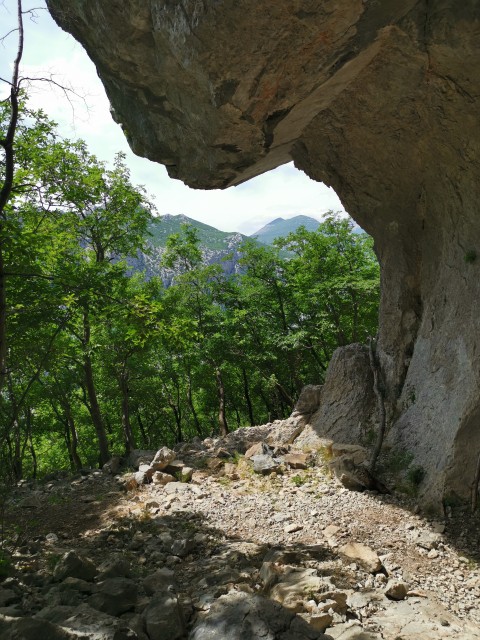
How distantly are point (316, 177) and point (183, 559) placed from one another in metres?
8.96

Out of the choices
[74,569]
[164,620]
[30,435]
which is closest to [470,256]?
[164,620]

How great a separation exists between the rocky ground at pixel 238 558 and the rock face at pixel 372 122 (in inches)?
61.3

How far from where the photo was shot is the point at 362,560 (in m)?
6.34

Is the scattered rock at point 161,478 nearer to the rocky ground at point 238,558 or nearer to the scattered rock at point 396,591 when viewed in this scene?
the rocky ground at point 238,558

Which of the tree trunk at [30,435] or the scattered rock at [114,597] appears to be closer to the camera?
the scattered rock at [114,597]

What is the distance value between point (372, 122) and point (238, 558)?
26.6ft

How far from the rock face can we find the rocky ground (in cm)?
156

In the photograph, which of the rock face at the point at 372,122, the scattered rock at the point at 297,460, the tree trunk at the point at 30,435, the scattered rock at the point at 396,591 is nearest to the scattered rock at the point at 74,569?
the tree trunk at the point at 30,435

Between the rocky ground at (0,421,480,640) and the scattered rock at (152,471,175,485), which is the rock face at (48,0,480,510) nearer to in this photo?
the rocky ground at (0,421,480,640)

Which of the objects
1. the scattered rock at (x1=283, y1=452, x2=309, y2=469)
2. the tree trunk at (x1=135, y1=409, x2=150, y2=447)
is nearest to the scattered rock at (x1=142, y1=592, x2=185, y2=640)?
the scattered rock at (x1=283, y1=452, x2=309, y2=469)

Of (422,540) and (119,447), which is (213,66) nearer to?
(422,540)

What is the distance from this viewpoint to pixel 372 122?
9.27 metres

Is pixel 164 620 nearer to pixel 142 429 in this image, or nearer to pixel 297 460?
pixel 297 460

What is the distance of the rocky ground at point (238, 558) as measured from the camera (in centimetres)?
438
